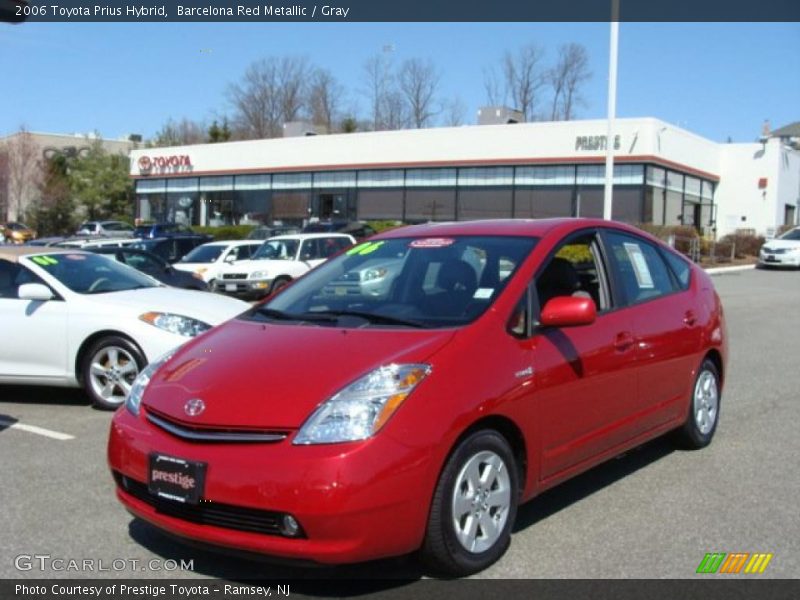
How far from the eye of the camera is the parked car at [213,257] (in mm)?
20281

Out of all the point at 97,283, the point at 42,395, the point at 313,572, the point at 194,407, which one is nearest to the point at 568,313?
the point at 313,572

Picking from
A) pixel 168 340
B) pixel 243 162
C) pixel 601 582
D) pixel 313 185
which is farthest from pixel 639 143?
pixel 601 582

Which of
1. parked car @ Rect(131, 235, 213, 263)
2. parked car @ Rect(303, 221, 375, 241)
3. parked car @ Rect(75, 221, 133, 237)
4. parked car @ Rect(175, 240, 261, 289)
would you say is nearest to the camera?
parked car @ Rect(175, 240, 261, 289)

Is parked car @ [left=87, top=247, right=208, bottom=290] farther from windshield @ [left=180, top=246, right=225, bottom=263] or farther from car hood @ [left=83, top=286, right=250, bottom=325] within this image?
car hood @ [left=83, top=286, right=250, bottom=325]

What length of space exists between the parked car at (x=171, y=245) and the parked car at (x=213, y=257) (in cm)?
78

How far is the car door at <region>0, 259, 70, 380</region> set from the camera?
7.68 metres

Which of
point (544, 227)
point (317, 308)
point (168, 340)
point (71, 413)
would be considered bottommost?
point (71, 413)

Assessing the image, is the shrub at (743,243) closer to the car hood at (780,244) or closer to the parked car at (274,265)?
the car hood at (780,244)

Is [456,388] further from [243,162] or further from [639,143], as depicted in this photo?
[243,162]

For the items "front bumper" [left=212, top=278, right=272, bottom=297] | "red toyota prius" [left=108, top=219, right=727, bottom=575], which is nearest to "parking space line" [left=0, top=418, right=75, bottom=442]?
"red toyota prius" [left=108, top=219, right=727, bottom=575]

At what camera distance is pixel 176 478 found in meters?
3.75

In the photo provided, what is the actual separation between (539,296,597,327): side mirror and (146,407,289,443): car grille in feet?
5.06

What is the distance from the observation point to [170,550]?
4.28 m

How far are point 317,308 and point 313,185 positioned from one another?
39.8 m
